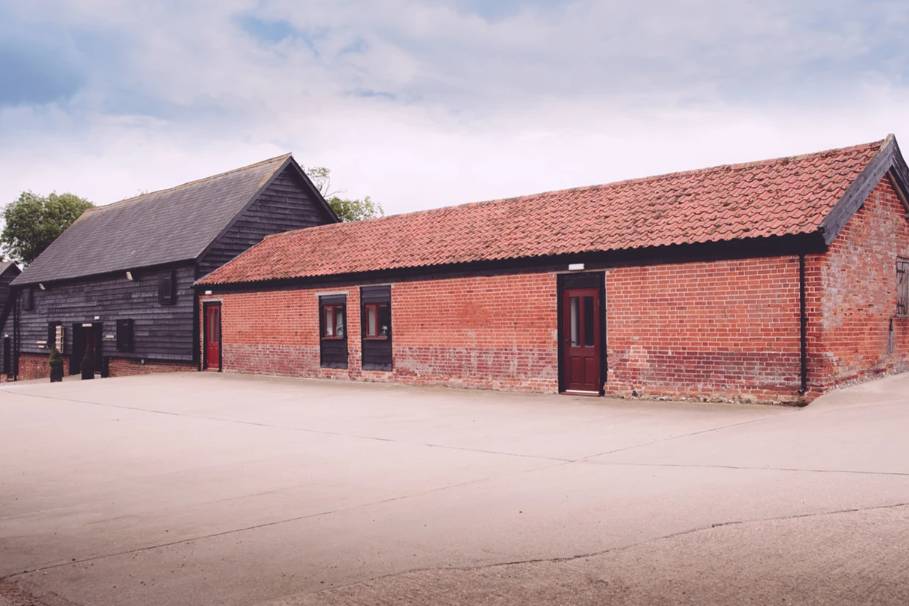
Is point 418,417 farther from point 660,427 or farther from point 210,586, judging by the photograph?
point 210,586

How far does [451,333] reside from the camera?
1833cm

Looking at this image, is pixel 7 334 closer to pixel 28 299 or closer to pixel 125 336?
pixel 28 299

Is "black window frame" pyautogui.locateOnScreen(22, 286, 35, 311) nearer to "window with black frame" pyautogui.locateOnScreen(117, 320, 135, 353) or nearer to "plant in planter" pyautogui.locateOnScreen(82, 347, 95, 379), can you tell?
"plant in planter" pyautogui.locateOnScreen(82, 347, 95, 379)

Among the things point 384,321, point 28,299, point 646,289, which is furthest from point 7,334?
point 646,289

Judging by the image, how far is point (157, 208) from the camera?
33.3 m

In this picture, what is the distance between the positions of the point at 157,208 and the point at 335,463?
88.6ft

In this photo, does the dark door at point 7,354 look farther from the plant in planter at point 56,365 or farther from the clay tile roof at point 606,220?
the clay tile roof at point 606,220

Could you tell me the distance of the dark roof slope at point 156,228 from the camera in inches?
1110


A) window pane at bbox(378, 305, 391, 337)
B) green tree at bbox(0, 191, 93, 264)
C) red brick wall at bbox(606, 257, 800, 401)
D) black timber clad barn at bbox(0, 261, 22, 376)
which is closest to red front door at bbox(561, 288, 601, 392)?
red brick wall at bbox(606, 257, 800, 401)

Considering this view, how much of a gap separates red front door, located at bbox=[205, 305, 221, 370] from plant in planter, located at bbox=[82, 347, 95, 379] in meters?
6.40

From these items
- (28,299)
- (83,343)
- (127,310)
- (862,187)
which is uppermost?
(862,187)

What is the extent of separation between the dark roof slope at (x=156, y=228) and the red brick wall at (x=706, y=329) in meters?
16.1

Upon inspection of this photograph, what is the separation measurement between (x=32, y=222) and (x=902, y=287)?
60.9 metres

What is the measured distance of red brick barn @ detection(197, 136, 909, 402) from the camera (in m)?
13.4
